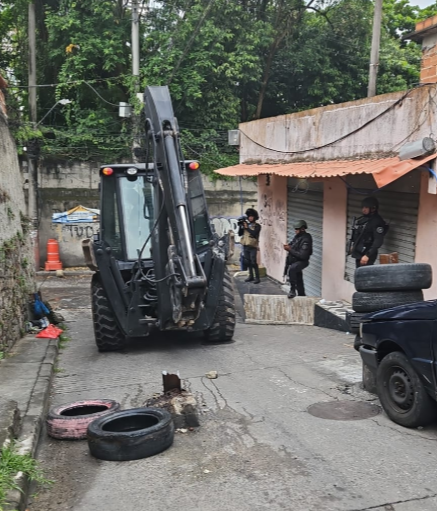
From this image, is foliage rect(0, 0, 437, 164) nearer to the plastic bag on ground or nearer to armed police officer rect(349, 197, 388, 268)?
the plastic bag on ground

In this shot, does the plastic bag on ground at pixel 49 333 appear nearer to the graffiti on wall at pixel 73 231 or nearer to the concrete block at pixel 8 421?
the concrete block at pixel 8 421

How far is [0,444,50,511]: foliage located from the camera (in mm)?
4043

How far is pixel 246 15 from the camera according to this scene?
2100 centimetres

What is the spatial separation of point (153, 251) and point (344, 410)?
3.41 meters

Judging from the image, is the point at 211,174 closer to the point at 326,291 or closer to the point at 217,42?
the point at 217,42

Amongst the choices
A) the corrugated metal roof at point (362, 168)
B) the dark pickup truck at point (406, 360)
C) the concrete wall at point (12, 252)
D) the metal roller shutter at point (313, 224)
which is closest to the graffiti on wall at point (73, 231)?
the concrete wall at point (12, 252)

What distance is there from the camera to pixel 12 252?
30.2 ft

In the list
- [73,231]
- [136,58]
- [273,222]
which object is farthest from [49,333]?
[136,58]

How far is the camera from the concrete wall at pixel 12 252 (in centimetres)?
831

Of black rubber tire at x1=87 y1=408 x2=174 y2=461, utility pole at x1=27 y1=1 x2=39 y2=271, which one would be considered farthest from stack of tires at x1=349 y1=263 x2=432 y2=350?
utility pole at x1=27 y1=1 x2=39 y2=271

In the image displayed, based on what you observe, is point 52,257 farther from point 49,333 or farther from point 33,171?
point 49,333

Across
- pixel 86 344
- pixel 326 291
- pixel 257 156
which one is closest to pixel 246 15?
pixel 257 156

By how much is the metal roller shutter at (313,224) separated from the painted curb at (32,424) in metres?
6.73

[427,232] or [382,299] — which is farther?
[427,232]
